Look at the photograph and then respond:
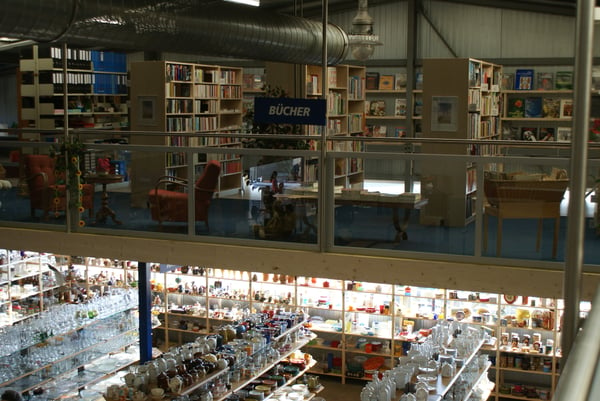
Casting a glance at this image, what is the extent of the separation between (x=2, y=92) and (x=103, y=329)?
12.2 meters

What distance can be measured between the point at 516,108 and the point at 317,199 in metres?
9.24

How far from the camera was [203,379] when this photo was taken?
806cm

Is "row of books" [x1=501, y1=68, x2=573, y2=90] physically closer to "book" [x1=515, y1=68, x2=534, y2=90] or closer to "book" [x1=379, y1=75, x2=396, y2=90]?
"book" [x1=515, y1=68, x2=534, y2=90]

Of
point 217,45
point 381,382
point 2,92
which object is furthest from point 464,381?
point 2,92

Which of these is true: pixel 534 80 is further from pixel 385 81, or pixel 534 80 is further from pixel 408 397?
pixel 408 397

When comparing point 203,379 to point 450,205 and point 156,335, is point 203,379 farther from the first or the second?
point 156,335

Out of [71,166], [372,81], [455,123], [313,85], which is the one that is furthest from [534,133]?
[71,166]

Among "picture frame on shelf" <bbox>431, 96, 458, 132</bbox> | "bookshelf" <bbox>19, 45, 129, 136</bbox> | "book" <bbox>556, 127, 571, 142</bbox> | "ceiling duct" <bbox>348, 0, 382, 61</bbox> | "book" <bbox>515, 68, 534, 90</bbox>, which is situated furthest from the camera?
"book" <bbox>515, 68, 534, 90</bbox>

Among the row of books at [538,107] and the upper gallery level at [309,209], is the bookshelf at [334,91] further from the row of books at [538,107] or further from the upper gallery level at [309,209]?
the row of books at [538,107]

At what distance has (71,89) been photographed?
14.0 m

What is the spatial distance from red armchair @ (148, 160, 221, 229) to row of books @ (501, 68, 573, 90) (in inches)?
360

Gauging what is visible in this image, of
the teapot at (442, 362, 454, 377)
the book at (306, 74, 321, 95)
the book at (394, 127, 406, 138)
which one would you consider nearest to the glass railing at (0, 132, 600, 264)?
the teapot at (442, 362, 454, 377)

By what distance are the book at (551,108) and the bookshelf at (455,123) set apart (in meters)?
2.23

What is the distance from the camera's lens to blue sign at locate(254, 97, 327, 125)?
7332 millimetres
